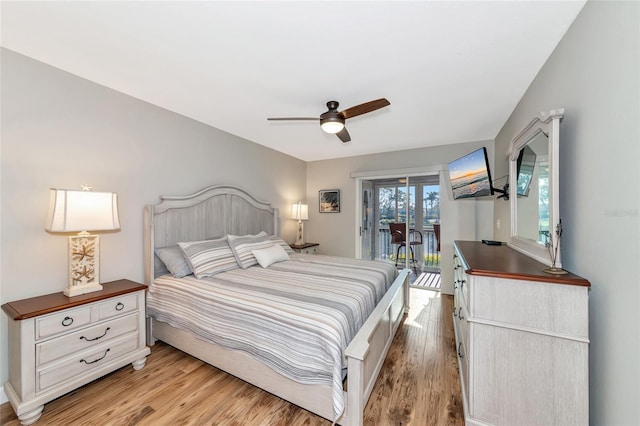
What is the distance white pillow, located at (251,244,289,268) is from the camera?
285 cm

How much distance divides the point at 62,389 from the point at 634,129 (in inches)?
136

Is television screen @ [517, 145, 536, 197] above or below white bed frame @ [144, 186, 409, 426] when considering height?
above

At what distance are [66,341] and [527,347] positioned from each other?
114 inches

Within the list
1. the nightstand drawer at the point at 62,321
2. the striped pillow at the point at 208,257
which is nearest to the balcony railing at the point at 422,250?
the striped pillow at the point at 208,257

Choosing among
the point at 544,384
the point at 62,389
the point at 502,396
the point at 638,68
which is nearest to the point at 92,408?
the point at 62,389

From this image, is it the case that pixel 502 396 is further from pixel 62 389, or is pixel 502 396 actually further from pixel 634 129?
pixel 62 389

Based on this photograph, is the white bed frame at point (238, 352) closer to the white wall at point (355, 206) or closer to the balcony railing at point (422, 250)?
the white wall at point (355, 206)

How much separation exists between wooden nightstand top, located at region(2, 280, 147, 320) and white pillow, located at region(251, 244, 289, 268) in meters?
1.13

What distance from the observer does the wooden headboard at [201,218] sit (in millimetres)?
2529

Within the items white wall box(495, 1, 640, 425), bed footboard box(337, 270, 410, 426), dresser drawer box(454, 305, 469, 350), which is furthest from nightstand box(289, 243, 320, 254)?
white wall box(495, 1, 640, 425)

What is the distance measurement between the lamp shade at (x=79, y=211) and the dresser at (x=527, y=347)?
2.62 meters

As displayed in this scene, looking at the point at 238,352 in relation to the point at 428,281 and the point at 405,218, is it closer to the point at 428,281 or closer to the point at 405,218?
the point at 405,218

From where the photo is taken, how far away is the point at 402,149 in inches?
172

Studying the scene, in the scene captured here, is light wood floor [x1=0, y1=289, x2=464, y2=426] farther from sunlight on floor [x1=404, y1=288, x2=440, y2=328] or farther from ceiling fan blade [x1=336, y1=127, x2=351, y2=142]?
ceiling fan blade [x1=336, y1=127, x2=351, y2=142]
